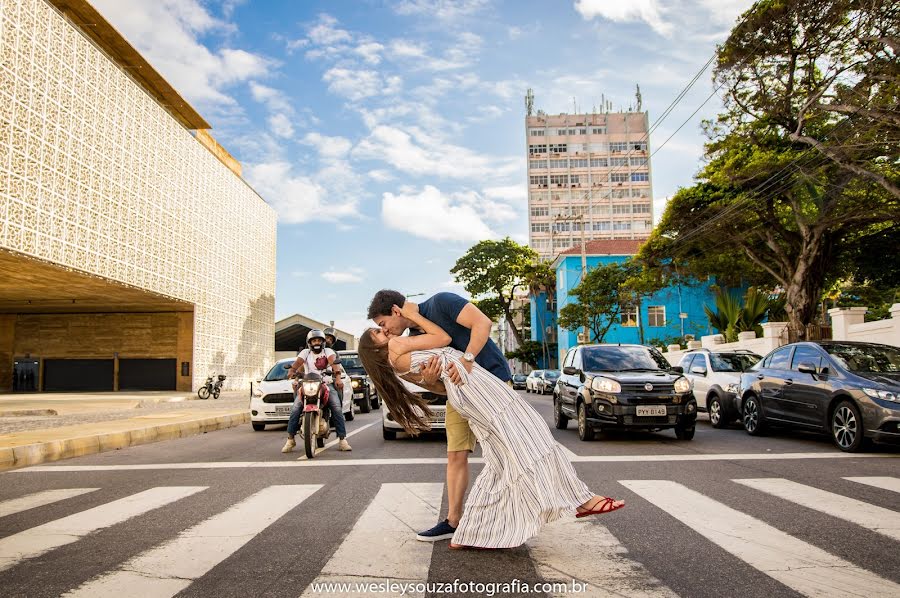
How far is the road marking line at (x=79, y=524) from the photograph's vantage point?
447 centimetres

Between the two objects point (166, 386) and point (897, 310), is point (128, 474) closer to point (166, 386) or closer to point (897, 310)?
point (897, 310)

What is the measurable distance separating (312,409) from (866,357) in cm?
779

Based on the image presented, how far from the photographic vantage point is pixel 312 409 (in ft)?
31.2

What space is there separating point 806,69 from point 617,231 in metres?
81.9

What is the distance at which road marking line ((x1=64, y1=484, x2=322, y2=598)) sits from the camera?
3.61 metres

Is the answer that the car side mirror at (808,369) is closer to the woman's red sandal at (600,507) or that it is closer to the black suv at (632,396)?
the black suv at (632,396)

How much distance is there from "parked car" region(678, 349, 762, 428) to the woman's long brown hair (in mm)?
9358

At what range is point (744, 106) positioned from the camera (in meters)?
20.6

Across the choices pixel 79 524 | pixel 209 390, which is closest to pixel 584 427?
pixel 79 524

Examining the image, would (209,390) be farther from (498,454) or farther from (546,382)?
(498,454)

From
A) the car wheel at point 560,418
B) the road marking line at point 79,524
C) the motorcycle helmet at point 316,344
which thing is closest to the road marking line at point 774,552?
the road marking line at point 79,524

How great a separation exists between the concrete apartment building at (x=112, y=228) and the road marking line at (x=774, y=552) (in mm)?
23498

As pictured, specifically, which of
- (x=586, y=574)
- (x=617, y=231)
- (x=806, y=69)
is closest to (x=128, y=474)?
(x=586, y=574)

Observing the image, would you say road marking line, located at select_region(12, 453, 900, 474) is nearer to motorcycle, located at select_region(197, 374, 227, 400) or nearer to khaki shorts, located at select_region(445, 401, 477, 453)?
khaki shorts, located at select_region(445, 401, 477, 453)
